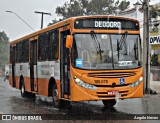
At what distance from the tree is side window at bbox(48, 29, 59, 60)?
5356 cm

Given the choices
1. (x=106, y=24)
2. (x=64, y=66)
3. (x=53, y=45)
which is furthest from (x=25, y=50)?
(x=106, y=24)

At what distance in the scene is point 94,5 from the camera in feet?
225

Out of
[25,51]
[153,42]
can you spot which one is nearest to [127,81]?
[25,51]

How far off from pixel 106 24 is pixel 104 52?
100cm

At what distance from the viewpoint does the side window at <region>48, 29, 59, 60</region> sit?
1421cm

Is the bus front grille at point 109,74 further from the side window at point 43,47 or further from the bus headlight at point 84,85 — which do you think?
the side window at point 43,47

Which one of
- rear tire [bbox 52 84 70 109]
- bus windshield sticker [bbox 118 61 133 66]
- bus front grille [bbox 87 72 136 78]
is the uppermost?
bus windshield sticker [bbox 118 61 133 66]

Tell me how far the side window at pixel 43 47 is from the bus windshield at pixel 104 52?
3302 millimetres

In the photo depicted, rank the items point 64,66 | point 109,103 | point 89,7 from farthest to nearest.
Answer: point 89,7, point 109,103, point 64,66

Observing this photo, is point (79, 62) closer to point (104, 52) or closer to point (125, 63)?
point (104, 52)

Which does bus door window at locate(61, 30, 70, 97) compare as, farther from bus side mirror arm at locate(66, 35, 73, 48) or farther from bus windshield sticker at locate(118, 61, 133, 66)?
bus windshield sticker at locate(118, 61, 133, 66)

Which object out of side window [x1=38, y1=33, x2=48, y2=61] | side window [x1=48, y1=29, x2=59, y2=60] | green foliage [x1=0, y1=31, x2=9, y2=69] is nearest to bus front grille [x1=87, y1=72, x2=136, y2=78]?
side window [x1=48, y1=29, x2=59, y2=60]

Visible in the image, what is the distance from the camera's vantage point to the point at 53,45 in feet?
47.6

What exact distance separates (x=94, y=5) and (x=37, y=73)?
5278cm
